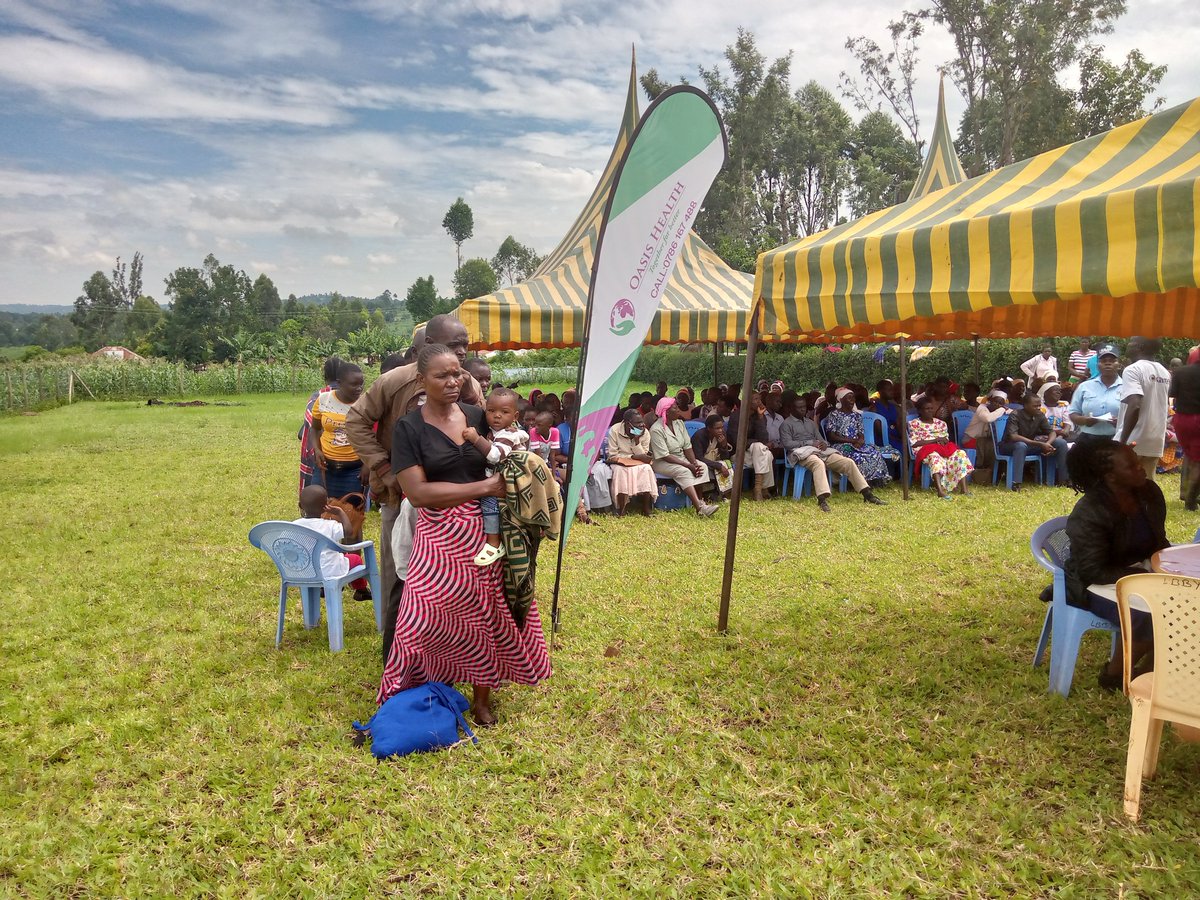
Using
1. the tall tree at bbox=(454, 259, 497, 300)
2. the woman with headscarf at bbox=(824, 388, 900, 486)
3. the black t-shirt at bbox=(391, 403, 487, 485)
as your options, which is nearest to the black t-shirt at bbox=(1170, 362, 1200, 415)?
the woman with headscarf at bbox=(824, 388, 900, 486)

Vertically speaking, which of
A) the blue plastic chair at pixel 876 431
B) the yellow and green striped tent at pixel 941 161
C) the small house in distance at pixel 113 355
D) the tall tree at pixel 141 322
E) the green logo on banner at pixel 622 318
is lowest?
the blue plastic chair at pixel 876 431

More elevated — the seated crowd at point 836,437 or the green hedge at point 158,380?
the green hedge at point 158,380

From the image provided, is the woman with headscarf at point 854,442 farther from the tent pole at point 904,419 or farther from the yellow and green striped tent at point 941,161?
the yellow and green striped tent at point 941,161

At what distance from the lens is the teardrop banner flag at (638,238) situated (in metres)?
3.72

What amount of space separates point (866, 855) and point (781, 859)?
0.30 m

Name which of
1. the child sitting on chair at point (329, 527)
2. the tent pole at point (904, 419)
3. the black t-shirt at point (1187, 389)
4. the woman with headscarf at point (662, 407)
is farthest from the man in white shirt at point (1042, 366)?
the child sitting on chair at point (329, 527)

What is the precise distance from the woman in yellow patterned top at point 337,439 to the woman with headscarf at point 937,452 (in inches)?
267

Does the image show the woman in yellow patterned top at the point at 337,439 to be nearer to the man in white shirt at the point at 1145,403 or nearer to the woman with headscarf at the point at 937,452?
the woman with headscarf at the point at 937,452

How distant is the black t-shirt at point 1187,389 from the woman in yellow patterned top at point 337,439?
748cm

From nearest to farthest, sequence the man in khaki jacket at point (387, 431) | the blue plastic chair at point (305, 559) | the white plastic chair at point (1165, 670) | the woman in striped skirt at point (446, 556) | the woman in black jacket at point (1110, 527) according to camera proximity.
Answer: the white plastic chair at point (1165, 670), the woman in striped skirt at point (446, 556), the woman in black jacket at point (1110, 527), the man in khaki jacket at point (387, 431), the blue plastic chair at point (305, 559)

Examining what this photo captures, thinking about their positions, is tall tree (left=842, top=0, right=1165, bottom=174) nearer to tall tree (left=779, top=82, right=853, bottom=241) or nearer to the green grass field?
tall tree (left=779, top=82, right=853, bottom=241)

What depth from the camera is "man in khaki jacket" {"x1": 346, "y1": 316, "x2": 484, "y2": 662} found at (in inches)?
151

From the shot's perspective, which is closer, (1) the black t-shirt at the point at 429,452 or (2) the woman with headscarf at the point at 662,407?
(1) the black t-shirt at the point at 429,452

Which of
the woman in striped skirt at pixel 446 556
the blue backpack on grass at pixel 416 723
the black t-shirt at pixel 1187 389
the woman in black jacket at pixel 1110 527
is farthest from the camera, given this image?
the black t-shirt at pixel 1187 389
